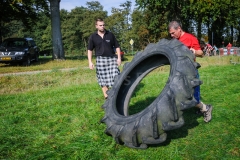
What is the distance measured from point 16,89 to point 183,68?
22.6 feet

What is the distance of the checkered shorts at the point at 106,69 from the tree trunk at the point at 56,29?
45.5 feet

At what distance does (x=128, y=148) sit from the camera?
293cm

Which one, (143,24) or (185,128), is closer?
(185,128)

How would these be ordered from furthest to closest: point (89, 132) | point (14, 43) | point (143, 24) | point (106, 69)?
point (143, 24), point (14, 43), point (106, 69), point (89, 132)

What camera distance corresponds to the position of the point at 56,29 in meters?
17.5

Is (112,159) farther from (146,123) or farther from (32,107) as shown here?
(32,107)

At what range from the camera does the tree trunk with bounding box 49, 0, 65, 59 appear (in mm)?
17216

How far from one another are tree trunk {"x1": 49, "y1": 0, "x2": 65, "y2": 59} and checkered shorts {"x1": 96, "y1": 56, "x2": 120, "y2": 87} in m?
13.9

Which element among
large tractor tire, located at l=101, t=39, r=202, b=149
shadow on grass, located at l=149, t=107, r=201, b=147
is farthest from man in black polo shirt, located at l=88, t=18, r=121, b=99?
shadow on grass, located at l=149, t=107, r=201, b=147

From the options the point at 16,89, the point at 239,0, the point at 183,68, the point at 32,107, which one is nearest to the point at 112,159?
the point at 183,68

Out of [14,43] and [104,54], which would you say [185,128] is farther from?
[14,43]

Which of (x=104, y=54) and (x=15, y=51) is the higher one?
(x=15, y=51)

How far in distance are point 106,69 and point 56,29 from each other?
1413 cm

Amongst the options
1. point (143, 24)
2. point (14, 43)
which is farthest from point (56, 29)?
point (143, 24)
